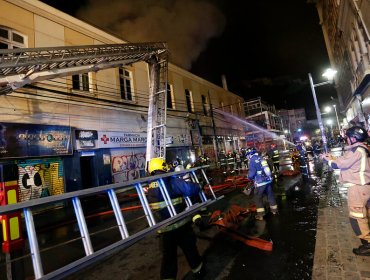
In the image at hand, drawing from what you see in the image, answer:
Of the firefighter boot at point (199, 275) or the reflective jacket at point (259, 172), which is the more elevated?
the reflective jacket at point (259, 172)

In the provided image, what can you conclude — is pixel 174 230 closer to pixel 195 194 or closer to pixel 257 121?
pixel 195 194

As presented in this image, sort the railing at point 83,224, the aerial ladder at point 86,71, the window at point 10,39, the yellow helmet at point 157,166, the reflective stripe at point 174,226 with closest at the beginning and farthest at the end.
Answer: the railing at point 83,224
the aerial ladder at point 86,71
the reflective stripe at point 174,226
the yellow helmet at point 157,166
the window at point 10,39

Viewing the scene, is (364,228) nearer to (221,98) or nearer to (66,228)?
(66,228)

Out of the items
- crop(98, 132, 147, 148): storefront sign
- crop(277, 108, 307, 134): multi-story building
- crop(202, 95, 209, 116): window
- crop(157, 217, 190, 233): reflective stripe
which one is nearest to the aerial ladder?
crop(157, 217, 190, 233): reflective stripe

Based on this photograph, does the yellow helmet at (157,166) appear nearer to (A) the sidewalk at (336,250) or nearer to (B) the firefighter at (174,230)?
(B) the firefighter at (174,230)

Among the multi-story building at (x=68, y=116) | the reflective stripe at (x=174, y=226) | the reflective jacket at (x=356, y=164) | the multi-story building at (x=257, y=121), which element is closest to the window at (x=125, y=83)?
the multi-story building at (x=68, y=116)

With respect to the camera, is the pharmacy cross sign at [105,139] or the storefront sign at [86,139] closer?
the storefront sign at [86,139]

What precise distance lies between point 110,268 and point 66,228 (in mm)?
3938

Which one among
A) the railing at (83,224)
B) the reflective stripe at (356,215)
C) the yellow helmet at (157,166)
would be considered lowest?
the reflective stripe at (356,215)

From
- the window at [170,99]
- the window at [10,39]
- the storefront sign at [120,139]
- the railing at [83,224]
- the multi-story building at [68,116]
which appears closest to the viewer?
the railing at [83,224]

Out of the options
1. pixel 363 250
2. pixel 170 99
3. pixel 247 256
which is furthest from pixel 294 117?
pixel 247 256

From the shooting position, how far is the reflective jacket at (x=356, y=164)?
353 cm

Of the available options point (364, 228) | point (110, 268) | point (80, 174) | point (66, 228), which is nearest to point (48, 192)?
point (80, 174)

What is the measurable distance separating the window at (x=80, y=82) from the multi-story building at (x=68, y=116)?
0.05 meters
